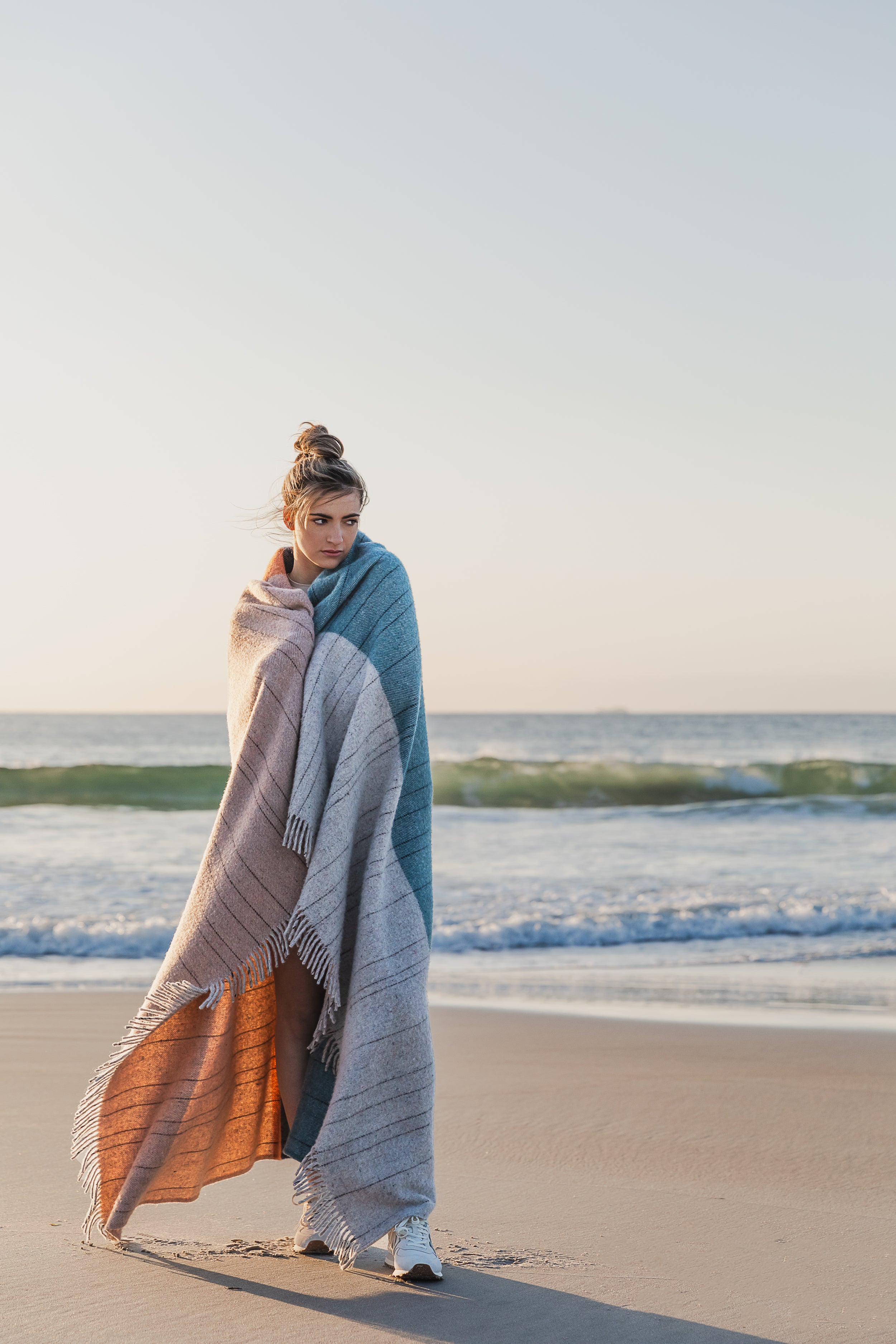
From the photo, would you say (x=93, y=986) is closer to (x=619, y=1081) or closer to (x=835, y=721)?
(x=619, y=1081)

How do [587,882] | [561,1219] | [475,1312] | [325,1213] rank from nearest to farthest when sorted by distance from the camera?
[475,1312] → [325,1213] → [561,1219] → [587,882]

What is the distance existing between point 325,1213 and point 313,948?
491 millimetres

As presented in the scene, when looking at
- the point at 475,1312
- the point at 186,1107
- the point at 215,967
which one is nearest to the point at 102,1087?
the point at 186,1107

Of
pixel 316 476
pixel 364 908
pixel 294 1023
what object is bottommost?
pixel 294 1023

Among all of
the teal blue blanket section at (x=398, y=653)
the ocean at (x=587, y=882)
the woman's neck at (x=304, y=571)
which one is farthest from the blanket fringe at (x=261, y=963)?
the ocean at (x=587, y=882)

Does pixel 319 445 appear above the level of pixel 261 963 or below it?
above

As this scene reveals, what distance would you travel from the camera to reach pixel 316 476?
233 cm

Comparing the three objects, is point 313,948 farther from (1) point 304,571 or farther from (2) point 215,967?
(1) point 304,571

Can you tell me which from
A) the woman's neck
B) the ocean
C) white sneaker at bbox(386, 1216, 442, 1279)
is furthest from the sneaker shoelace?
the ocean

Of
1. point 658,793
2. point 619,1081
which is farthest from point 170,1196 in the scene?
point 658,793

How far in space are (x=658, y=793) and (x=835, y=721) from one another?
33705mm

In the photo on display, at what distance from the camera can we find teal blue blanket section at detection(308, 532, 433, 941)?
2273 mm

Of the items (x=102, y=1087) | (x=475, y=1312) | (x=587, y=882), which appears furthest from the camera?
(x=587, y=882)

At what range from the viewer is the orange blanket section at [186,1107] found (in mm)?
2254
